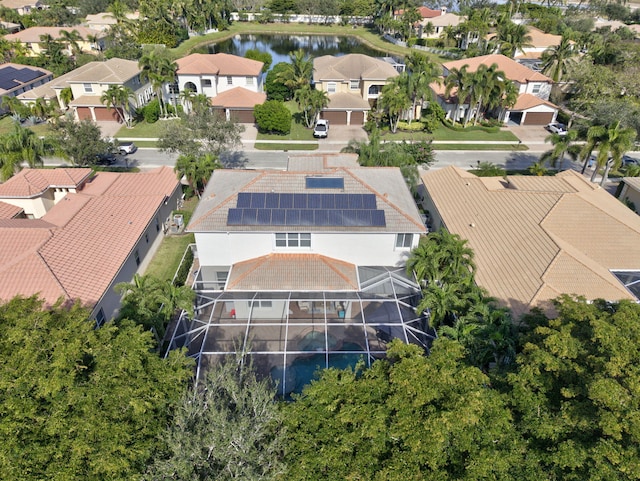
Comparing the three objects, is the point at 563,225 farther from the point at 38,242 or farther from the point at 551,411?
the point at 38,242

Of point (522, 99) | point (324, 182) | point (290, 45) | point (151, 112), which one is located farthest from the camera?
point (290, 45)

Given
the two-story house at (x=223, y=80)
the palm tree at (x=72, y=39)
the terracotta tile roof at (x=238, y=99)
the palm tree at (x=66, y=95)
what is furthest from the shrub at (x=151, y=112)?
the palm tree at (x=72, y=39)

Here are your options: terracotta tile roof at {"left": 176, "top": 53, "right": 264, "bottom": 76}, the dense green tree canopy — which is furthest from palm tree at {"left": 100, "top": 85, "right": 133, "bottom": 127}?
the dense green tree canopy

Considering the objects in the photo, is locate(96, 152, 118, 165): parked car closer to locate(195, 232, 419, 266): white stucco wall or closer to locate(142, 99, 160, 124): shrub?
locate(142, 99, 160, 124): shrub

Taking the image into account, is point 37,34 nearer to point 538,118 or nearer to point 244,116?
point 244,116

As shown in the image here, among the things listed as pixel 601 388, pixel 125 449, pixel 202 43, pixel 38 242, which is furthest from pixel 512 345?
pixel 202 43

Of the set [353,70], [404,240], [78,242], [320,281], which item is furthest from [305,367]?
[353,70]
